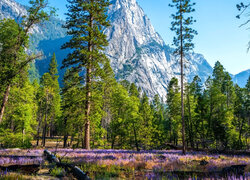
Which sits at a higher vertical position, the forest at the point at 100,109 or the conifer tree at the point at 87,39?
the conifer tree at the point at 87,39

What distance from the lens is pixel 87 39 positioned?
16375mm

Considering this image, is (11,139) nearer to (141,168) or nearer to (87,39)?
(87,39)

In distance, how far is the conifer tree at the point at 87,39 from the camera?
52.8 ft

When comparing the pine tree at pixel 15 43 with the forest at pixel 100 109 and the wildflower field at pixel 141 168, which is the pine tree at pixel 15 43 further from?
the wildflower field at pixel 141 168

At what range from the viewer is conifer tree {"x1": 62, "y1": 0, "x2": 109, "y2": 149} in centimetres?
1609

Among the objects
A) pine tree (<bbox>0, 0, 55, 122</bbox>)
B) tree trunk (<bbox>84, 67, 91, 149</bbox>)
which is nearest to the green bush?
pine tree (<bbox>0, 0, 55, 122</bbox>)

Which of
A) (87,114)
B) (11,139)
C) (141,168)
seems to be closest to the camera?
(141,168)

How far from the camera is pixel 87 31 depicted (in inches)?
684

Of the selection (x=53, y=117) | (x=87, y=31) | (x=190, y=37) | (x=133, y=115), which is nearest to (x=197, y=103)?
(x=133, y=115)

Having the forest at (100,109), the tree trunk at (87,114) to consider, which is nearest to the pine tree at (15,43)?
the forest at (100,109)

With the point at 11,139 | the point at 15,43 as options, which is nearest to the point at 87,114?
the point at 15,43

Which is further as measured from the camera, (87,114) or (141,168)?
(87,114)

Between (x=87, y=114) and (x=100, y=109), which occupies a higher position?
(x=100, y=109)

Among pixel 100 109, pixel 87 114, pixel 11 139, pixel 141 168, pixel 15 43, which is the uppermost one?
pixel 15 43
